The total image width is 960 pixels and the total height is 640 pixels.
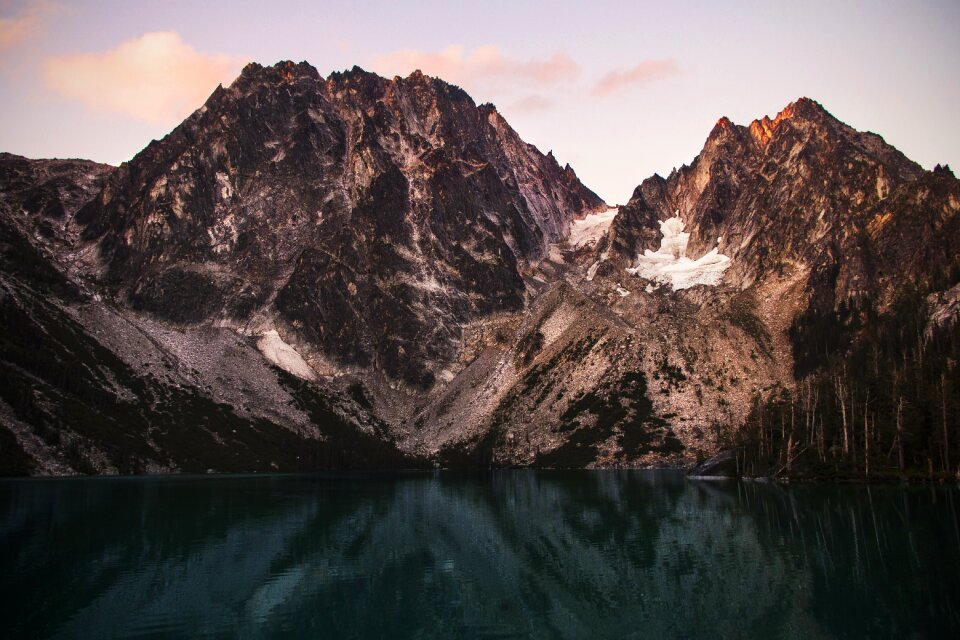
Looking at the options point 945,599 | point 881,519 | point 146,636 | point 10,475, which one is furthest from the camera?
point 10,475

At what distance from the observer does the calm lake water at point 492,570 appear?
3425 cm

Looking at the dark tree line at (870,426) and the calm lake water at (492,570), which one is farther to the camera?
the dark tree line at (870,426)

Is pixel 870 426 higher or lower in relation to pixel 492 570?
higher

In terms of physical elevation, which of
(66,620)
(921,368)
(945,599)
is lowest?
(66,620)

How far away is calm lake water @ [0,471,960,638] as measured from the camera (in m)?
34.2

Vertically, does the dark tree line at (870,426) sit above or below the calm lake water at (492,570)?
above

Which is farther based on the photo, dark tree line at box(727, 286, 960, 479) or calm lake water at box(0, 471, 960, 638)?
dark tree line at box(727, 286, 960, 479)

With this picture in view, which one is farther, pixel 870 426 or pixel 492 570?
pixel 870 426

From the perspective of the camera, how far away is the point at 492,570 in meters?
48.3

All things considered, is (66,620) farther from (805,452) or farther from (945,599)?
(805,452)

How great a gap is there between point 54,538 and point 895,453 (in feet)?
363

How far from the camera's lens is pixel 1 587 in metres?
40.4

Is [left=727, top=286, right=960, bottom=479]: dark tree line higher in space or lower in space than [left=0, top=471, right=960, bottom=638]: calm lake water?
higher

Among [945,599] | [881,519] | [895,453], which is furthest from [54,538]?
[895,453]
